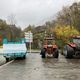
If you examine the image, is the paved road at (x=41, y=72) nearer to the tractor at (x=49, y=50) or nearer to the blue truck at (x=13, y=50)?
the blue truck at (x=13, y=50)

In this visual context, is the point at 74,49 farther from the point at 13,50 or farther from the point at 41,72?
the point at 41,72

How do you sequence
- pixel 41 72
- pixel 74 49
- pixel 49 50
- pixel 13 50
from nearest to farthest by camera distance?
pixel 41 72 → pixel 13 50 → pixel 74 49 → pixel 49 50

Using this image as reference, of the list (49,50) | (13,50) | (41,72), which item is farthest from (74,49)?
(41,72)

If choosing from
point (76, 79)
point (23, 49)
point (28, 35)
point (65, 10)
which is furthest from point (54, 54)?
point (65, 10)

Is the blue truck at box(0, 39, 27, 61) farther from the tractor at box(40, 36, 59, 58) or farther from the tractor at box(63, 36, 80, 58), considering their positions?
the tractor at box(63, 36, 80, 58)

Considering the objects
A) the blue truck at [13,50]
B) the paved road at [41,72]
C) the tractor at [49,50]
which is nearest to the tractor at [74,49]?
the tractor at [49,50]

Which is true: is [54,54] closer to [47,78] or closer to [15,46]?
[15,46]

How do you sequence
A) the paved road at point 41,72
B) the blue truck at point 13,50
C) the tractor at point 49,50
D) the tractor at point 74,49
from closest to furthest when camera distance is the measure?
the paved road at point 41,72 → the blue truck at point 13,50 → the tractor at point 74,49 → the tractor at point 49,50

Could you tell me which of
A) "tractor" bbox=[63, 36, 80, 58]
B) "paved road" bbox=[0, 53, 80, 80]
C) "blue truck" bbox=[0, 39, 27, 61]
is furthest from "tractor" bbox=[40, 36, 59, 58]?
"paved road" bbox=[0, 53, 80, 80]

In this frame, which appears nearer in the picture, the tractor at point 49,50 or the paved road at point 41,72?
the paved road at point 41,72

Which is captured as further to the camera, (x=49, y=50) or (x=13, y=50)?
(x=49, y=50)

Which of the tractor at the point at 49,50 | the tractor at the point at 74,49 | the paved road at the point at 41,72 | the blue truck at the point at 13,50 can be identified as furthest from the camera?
the tractor at the point at 49,50

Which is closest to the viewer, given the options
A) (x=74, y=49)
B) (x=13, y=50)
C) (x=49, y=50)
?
(x=13, y=50)

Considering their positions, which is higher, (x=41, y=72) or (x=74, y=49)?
(x=74, y=49)
